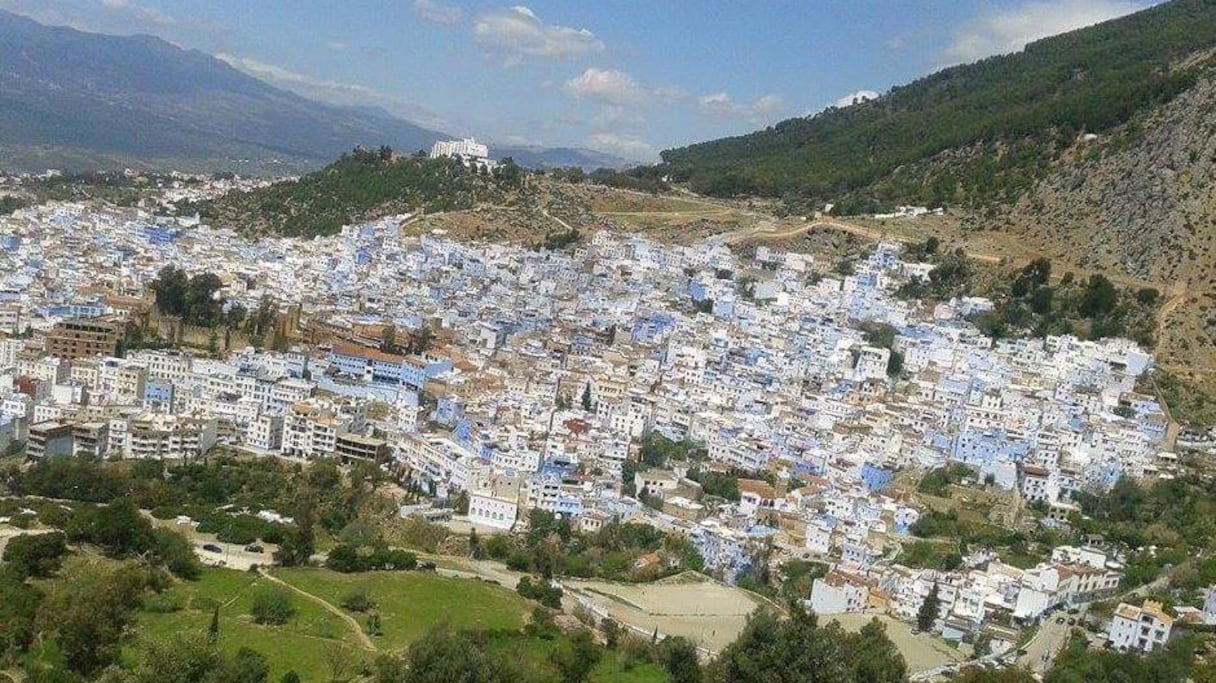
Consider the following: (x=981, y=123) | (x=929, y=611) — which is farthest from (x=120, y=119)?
(x=929, y=611)

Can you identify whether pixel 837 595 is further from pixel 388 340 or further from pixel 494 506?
pixel 388 340

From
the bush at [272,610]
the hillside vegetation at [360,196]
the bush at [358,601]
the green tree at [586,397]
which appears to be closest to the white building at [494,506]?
the bush at [358,601]

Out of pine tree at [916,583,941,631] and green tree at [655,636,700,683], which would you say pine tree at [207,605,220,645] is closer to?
green tree at [655,636,700,683]

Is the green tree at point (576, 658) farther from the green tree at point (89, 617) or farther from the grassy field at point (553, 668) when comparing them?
→ the green tree at point (89, 617)

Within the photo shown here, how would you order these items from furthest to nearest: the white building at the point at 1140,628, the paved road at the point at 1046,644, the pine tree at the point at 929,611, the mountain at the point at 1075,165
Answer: the mountain at the point at 1075,165
the pine tree at the point at 929,611
the paved road at the point at 1046,644
the white building at the point at 1140,628

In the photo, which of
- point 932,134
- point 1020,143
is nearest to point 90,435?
point 1020,143

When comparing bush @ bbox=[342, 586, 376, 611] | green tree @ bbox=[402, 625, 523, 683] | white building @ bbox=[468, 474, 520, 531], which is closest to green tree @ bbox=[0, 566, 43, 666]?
bush @ bbox=[342, 586, 376, 611]
